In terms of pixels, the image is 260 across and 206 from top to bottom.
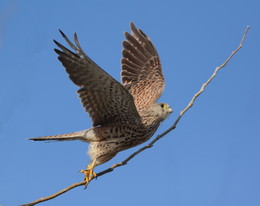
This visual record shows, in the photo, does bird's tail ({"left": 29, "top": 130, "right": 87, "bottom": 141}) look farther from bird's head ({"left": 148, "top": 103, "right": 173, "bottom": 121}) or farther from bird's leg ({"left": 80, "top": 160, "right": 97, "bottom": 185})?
bird's head ({"left": 148, "top": 103, "right": 173, "bottom": 121})

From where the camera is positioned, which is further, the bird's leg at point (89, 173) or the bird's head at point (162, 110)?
the bird's head at point (162, 110)

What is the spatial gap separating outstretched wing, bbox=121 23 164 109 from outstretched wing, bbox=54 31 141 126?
3.86ft

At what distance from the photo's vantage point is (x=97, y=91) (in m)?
5.04

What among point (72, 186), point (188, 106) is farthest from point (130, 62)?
point (72, 186)

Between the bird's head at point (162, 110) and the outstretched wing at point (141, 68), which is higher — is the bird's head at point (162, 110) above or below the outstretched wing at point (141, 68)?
below

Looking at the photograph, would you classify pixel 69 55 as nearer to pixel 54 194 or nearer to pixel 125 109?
pixel 125 109

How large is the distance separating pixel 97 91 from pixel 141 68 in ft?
7.59

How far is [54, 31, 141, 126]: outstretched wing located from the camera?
4625mm

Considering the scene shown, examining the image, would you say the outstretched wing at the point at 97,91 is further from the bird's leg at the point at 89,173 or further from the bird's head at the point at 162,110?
the bird's leg at the point at 89,173

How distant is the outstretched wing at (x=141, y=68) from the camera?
678 cm

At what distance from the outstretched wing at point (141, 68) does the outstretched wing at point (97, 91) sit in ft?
3.86

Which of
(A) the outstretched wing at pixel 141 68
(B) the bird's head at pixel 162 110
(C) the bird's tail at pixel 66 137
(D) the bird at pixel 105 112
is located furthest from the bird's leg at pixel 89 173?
(A) the outstretched wing at pixel 141 68

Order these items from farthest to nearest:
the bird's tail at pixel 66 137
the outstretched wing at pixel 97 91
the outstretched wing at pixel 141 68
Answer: the outstretched wing at pixel 141 68
the bird's tail at pixel 66 137
the outstretched wing at pixel 97 91

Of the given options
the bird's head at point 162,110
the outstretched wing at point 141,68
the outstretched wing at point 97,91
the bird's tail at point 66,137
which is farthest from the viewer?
the outstretched wing at point 141,68
